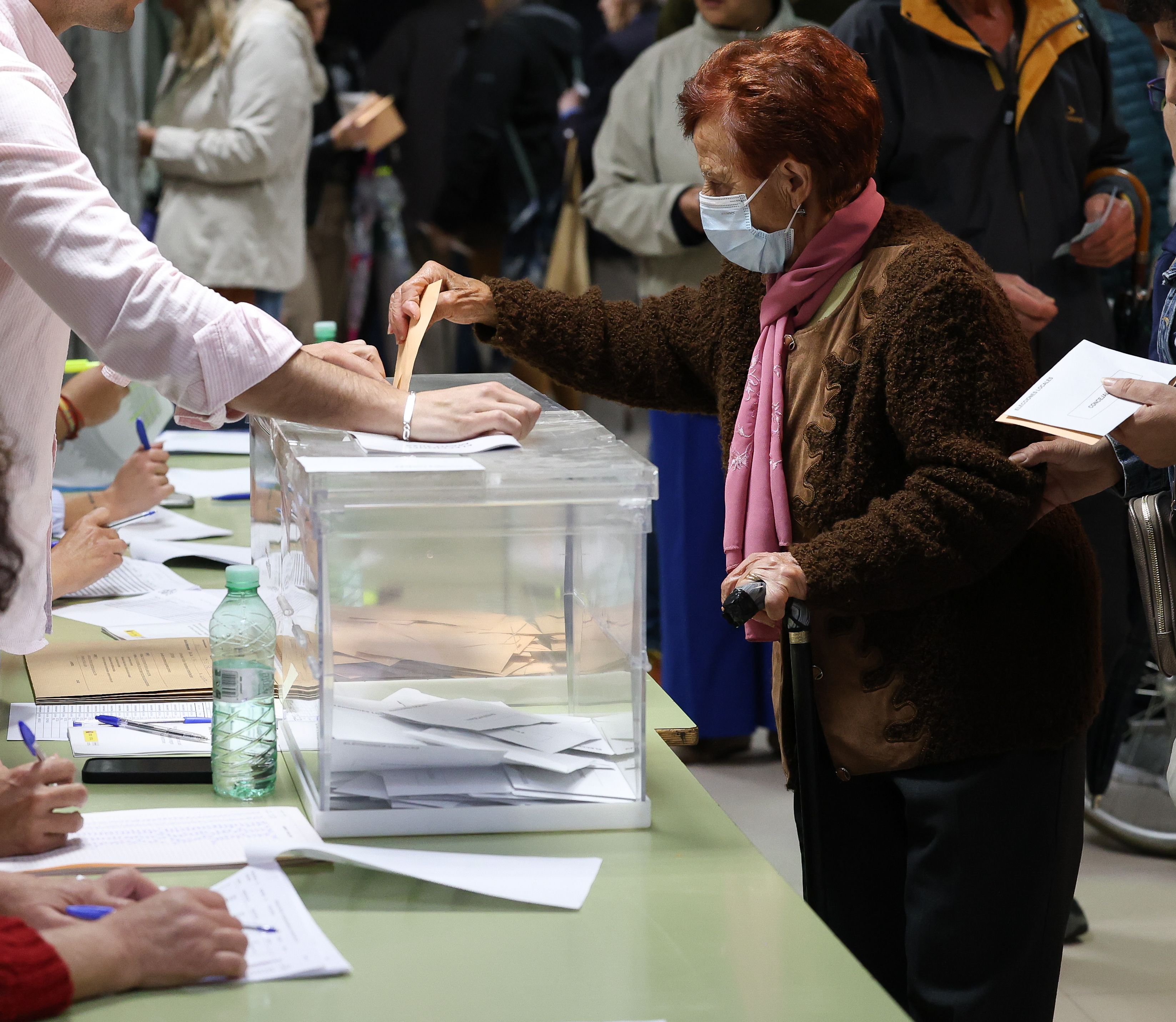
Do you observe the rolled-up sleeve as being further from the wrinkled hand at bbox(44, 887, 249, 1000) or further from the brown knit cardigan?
the brown knit cardigan

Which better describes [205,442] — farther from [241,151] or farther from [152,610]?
[241,151]

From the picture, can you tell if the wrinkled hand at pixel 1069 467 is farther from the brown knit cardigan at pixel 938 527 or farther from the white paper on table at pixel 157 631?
the white paper on table at pixel 157 631

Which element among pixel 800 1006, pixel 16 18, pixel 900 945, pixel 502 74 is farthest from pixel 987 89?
pixel 502 74

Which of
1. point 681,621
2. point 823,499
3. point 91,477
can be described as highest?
point 823,499

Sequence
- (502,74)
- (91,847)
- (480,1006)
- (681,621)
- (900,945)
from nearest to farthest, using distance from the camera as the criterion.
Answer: (480,1006) → (91,847) → (900,945) → (681,621) → (502,74)

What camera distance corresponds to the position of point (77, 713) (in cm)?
173

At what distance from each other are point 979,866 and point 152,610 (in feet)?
4.06

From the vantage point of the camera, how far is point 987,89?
264 cm

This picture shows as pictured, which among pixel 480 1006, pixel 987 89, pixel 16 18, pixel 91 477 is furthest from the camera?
pixel 91 477

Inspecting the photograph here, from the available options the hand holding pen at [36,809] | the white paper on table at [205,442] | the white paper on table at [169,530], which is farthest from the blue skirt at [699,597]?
the hand holding pen at [36,809]

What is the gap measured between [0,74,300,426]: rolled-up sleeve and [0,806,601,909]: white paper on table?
419 mm

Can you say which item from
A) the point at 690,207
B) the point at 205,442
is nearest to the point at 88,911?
the point at 205,442

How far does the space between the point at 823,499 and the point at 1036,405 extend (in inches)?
10.8

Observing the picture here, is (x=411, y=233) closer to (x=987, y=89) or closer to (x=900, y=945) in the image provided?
(x=987, y=89)
